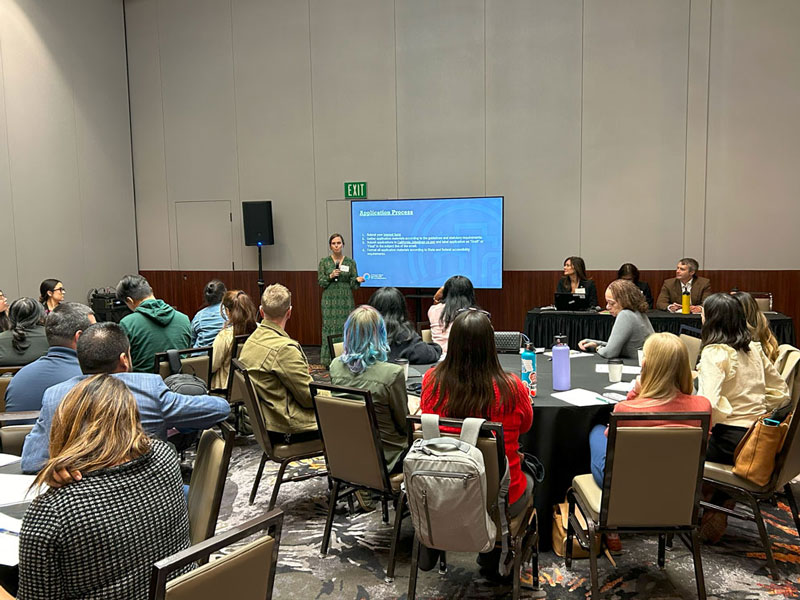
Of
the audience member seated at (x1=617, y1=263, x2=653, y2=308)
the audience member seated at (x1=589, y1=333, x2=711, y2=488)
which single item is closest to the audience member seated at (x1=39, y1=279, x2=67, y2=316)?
the audience member seated at (x1=589, y1=333, x2=711, y2=488)

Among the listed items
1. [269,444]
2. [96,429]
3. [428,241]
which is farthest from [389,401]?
[428,241]

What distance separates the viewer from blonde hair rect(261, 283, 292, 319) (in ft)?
12.1

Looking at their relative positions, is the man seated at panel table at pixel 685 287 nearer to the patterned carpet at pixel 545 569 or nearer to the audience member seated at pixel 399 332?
the patterned carpet at pixel 545 569

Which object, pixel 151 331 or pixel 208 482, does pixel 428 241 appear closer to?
pixel 151 331

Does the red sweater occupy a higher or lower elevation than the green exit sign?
lower

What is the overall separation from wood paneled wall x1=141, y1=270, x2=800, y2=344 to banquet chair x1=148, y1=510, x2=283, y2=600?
6864 millimetres

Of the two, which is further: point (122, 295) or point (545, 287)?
point (545, 287)

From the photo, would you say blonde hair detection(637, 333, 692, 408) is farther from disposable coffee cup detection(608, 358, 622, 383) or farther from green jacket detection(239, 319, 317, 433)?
green jacket detection(239, 319, 317, 433)

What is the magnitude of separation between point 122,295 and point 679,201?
21.0 ft

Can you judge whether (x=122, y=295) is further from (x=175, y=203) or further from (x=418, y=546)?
(x=175, y=203)

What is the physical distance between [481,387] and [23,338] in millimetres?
3364

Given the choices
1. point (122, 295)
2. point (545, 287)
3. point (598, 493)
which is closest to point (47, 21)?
point (122, 295)

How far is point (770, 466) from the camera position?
8.95 ft

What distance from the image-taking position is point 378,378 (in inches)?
119
